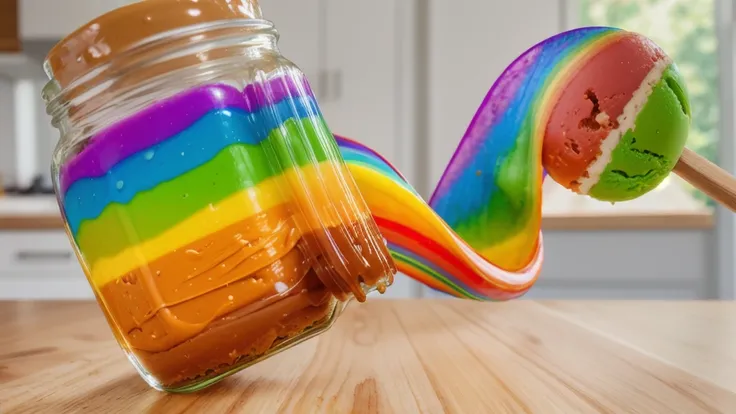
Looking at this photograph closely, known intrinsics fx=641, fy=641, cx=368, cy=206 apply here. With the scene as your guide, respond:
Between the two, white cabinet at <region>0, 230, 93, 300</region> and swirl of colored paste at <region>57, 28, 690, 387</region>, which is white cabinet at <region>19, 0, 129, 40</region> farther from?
swirl of colored paste at <region>57, 28, 690, 387</region>

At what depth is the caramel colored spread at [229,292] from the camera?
28 cm

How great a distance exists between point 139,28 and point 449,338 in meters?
0.29

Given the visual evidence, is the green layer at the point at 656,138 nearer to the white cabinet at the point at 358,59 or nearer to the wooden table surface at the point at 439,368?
the wooden table surface at the point at 439,368

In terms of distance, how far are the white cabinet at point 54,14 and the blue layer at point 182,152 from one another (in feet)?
6.41

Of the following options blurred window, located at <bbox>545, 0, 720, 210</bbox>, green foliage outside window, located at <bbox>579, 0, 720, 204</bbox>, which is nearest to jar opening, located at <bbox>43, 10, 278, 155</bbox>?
blurred window, located at <bbox>545, 0, 720, 210</bbox>

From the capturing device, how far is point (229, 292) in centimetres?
28

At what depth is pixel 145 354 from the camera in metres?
0.30

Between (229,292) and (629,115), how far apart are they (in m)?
0.26

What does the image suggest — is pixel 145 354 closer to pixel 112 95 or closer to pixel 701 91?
pixel 112 95

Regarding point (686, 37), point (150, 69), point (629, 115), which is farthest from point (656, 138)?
point (686, 37)

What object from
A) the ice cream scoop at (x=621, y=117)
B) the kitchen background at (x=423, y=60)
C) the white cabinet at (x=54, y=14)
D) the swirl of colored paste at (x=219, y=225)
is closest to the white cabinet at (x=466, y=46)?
the kitchen background at (x=423, y=60)

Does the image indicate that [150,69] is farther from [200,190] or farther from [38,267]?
[38,267]

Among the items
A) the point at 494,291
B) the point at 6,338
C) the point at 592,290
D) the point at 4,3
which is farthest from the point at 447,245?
the point at 4,3

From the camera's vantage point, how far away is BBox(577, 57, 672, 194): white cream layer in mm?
385
